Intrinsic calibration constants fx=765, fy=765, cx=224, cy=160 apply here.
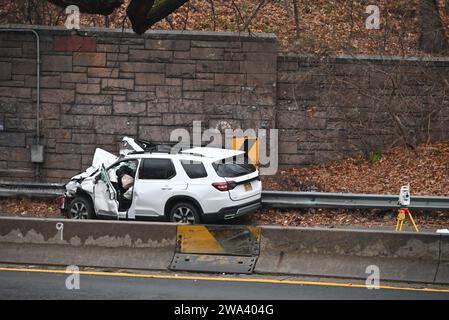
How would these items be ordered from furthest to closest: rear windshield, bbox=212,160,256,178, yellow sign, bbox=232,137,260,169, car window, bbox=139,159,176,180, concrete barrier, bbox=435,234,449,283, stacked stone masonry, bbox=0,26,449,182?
1. stacked stone masonry, bbox=0,26,449,182
2. yellow sign, bbox=232,137,260,169
3. car window, bbox=139,159,176,180
4. rear windshield, bbox=212,160,256,178
5. concrete barrier, bbox=435,234,449,283

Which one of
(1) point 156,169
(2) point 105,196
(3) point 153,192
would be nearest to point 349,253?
(3) point 153,192

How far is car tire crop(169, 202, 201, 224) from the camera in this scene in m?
14.9

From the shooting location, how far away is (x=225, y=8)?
2444 cm

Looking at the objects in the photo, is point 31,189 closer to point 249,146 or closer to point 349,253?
point 249,146

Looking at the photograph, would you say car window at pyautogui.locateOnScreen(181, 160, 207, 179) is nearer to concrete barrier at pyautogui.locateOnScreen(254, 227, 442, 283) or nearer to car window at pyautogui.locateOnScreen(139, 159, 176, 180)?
car window at pyautogui.locateOnScreen(139, 159, 176, 180)

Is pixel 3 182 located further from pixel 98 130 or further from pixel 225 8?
pixel 225 8

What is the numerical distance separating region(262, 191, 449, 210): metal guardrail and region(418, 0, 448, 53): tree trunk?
293 inches

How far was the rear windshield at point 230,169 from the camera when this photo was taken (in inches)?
586

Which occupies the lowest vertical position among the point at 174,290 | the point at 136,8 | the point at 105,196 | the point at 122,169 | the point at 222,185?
the point at 174,290

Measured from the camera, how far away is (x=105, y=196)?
1537 centimetres

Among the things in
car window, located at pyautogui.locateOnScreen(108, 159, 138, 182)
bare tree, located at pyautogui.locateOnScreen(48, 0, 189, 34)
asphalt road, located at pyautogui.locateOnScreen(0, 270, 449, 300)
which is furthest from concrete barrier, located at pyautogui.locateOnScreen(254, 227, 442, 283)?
car window, located at pyautogui.locateOnScreen(108, 159, 138, 182)

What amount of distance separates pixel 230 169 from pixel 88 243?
4.18 meters

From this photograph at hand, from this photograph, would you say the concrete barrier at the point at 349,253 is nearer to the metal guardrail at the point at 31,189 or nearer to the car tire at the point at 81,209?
the car tire at the point at 81,209
